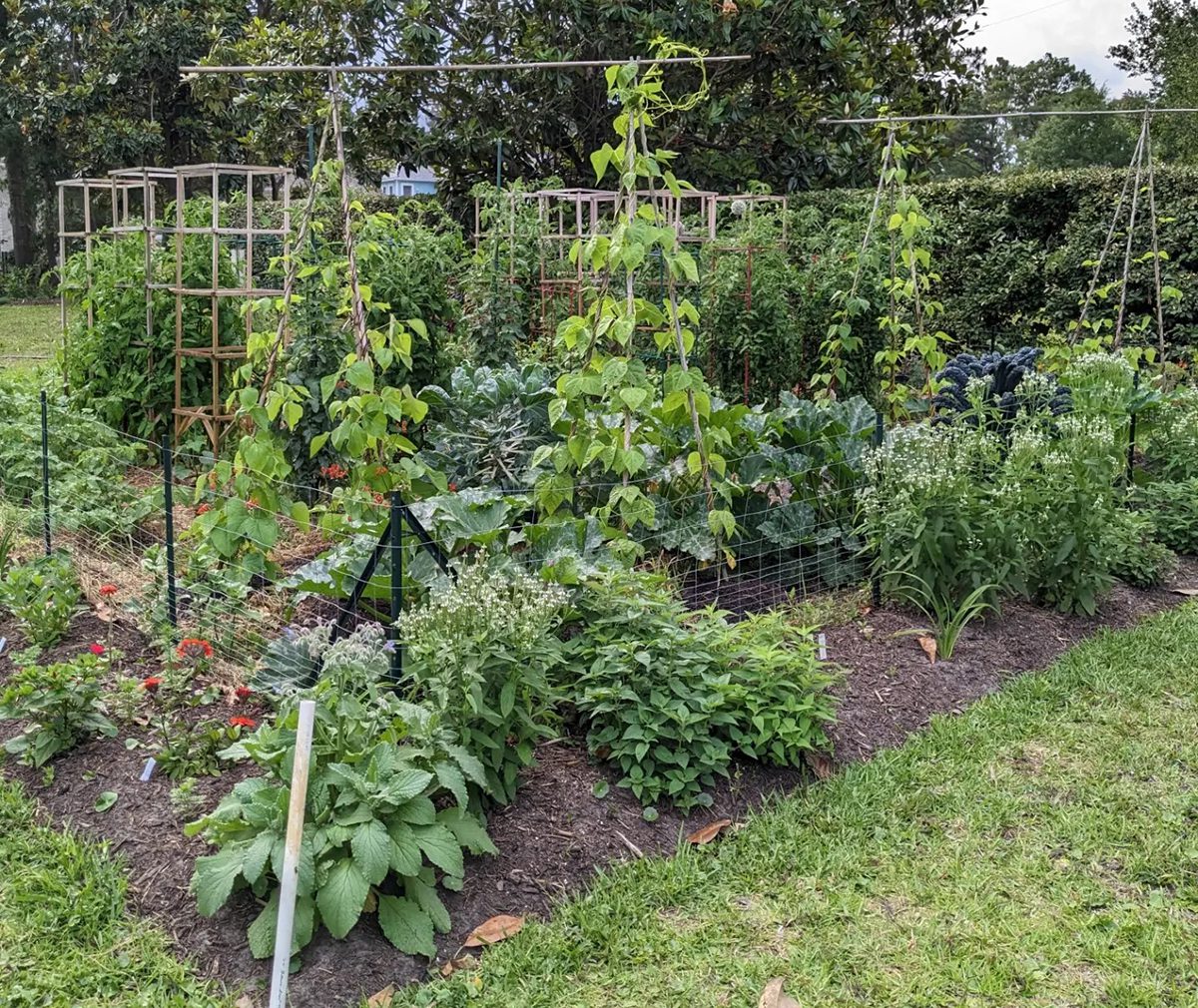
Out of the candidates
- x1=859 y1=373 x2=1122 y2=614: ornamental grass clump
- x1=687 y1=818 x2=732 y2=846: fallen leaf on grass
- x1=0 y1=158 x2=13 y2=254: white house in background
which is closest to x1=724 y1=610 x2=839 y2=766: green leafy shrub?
x1=687 y1=818 x2=732 y2=846: fallen leaf on grass

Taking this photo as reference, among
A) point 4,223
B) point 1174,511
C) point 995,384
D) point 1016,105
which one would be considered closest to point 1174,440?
point 1174,511

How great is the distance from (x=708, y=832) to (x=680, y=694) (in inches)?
16.8

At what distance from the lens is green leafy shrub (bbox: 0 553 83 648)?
14.5 ft

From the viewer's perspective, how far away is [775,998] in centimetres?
279

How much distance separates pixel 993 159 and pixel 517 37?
46.4 m

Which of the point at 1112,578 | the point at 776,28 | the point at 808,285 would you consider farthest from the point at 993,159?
the point at 1112,578

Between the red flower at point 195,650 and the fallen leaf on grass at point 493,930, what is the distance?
161cm

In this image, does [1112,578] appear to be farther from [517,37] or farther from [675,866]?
[517,37]

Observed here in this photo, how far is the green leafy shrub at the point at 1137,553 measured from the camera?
540 centimetres

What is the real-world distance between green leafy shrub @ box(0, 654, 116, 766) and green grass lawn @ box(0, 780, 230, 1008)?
390 mm

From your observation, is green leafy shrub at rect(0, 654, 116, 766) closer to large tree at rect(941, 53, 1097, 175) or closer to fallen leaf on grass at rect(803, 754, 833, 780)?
fallen leaf on grass at rect(803, 754, 833, 780)

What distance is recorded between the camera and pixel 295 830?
98.3 inches

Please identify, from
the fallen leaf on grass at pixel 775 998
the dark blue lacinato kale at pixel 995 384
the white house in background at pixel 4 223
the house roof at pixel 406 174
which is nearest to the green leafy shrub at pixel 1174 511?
the dark blue lacinato kale at pixel 995 384

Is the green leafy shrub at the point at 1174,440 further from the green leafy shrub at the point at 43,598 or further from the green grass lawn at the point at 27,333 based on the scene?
the green grass lawn at the point at 27,333
